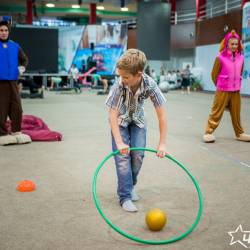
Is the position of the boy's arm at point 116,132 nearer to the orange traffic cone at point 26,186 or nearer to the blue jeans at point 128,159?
the blue jeans at point 128,159

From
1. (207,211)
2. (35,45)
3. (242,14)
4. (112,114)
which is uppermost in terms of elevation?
(242,14)

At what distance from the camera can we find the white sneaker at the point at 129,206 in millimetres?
3350

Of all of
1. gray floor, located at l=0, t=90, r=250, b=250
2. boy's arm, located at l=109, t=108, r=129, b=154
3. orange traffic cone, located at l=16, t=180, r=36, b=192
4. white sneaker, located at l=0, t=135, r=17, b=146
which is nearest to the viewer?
gray floor, located at l=0, t=90, r=250, b=250

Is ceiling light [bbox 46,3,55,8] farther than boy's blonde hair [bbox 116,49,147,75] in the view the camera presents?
Yes

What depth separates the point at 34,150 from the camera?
5895mm

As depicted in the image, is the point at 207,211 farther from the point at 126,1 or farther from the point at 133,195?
the point at 126,1

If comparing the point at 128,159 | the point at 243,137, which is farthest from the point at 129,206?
the point at 243,137

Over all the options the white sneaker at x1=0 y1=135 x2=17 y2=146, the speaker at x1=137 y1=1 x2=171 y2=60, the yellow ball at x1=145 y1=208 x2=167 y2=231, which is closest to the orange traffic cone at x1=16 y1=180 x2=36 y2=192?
the yellow ball at x1=145 y1=208 x2=167 y2=231

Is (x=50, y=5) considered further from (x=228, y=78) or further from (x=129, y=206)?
(x=129, y=206)

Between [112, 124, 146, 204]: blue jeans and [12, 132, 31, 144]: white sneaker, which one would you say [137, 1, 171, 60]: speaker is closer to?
[12, 132, 31, 144]: white sneaker

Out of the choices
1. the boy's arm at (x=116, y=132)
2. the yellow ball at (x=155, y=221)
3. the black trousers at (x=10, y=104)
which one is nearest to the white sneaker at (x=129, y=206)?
the yellow ball at (x=155, y=221)

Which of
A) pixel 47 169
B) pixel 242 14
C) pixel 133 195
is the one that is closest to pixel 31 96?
pixel 242 14

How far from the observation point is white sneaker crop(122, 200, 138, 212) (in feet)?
11.0

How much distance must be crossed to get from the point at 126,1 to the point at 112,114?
87.3 ft
